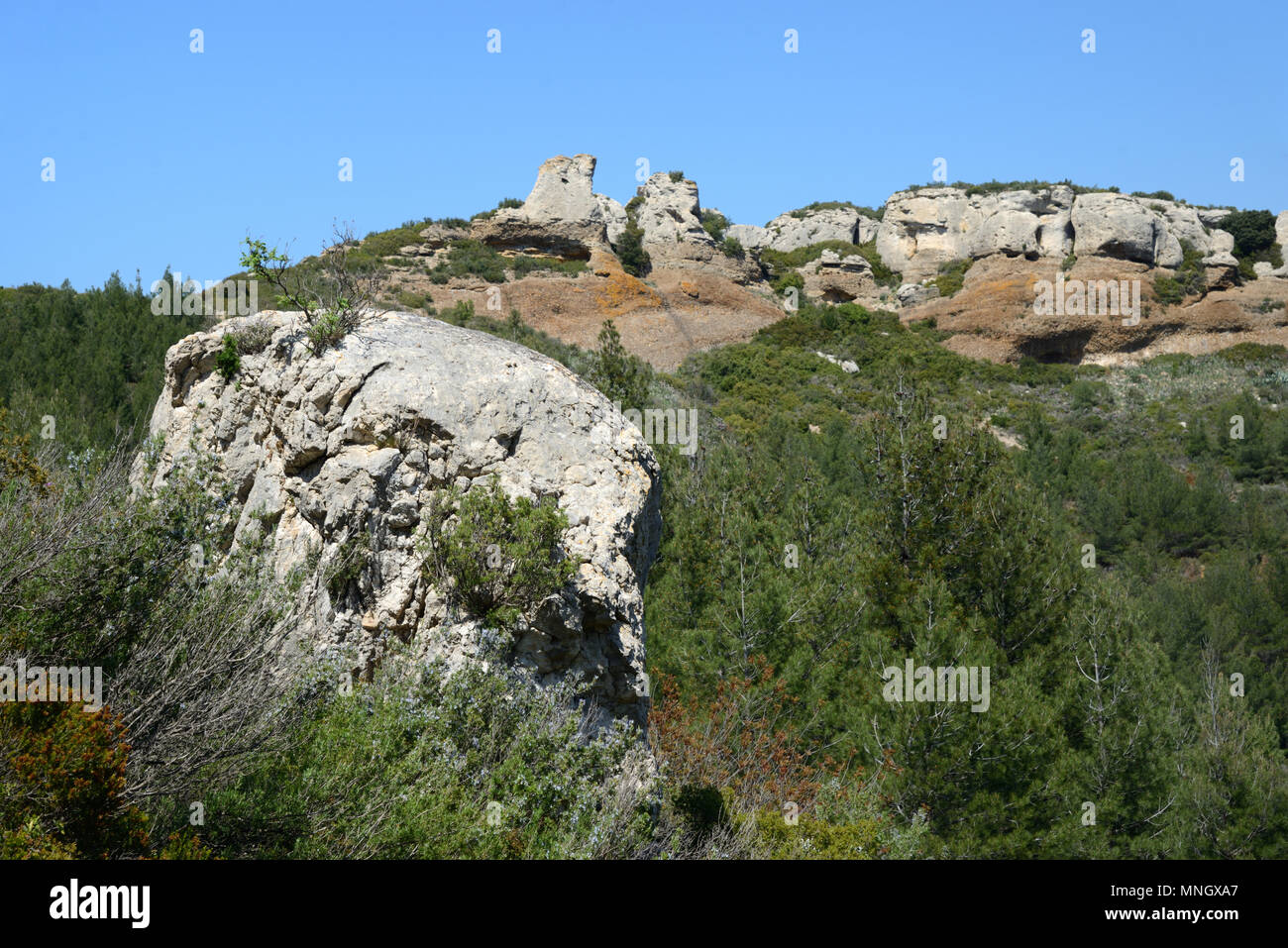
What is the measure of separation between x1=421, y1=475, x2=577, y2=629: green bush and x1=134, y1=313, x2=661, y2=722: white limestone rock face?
0.14m

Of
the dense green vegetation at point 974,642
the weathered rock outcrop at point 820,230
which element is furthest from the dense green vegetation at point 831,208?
the dense green vegetation at point 974,642

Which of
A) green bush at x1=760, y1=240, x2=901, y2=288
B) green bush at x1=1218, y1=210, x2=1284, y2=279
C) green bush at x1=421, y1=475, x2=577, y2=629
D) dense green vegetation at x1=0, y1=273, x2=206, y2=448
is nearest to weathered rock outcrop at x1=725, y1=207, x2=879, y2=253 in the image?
green bush at x1=760, y1=240, x2=901, y2=288

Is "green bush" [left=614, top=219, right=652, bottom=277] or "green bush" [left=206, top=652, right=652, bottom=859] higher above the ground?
"green bush" [left=614, top=219, right=652, bottom=277]

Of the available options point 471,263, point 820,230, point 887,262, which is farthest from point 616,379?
point 820,230

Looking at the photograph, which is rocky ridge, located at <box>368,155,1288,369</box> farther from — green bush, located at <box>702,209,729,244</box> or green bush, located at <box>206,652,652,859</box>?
A: green bush, located at <box>206,652,652,859</box>

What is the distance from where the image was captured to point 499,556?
6902 mm

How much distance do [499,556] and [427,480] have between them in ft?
3.09

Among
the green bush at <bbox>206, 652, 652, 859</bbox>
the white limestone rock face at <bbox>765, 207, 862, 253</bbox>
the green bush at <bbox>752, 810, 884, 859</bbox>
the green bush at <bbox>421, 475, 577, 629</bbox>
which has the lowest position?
the green bush at <bbox>752, 810, 884, 859</bbox>

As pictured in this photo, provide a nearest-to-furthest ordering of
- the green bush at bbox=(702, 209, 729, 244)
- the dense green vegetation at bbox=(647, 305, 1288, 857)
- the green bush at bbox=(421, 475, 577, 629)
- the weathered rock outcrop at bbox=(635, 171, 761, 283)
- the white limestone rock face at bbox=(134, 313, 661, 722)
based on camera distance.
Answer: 1. the green bush at bbox=(421, 475, 577, 629)
2. the white limestone rock face at bbox=(134, 313, 661, 722)
3. the dense green vegetation at bbox=(647, 305, 1288, 857)
4. the weathered rock outcrop at bbox=(635, 171, 761, 283)
5. the green bush at bbox=(702, 209, 729, 244)

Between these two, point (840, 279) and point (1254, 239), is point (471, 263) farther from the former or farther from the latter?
point (1254, 239)

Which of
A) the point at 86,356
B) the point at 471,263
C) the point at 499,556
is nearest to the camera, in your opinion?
the point at 499,556

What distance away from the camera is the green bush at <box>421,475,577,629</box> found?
22.3 ft

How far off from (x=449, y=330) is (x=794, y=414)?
3261cm
